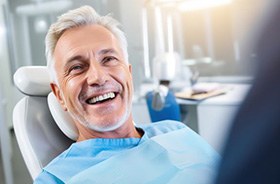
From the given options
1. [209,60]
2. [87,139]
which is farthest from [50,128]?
[209,60]

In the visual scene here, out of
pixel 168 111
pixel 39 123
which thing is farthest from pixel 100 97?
pixel 168 111

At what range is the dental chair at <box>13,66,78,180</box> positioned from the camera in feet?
4.09

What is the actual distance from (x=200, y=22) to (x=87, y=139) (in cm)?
232

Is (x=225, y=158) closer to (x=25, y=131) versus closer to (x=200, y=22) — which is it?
(x=25, y=131)

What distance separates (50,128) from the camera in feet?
4.42

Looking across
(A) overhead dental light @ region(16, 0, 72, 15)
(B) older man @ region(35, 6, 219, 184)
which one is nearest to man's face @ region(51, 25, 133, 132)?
(B) older man @ region(35, 6, 219, 184)

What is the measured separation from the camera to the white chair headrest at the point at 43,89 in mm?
1289

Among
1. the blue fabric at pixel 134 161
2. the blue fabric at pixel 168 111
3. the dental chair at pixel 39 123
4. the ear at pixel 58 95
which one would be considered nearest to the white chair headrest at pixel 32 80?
the dental chair at pixel 39 123

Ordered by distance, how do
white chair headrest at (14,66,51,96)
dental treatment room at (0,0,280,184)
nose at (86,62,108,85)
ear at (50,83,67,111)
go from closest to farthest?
1. dental treatment room at (0,0,280,184)
2. nose at (86,62,108,85)
3. ear at (50,83,67,111)
4. white chair headrest at (14,66,51,96)

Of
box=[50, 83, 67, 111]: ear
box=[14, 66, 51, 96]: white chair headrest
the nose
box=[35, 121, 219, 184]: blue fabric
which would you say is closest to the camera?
box=[35, 121, 219, 184]: blue fabric

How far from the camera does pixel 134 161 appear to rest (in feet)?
3.30

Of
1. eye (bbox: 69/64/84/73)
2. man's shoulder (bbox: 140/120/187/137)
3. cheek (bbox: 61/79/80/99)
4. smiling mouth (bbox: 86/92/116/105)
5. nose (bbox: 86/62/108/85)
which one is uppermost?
eye (bbox: 69/64/84/73)

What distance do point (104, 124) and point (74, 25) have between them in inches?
13.5

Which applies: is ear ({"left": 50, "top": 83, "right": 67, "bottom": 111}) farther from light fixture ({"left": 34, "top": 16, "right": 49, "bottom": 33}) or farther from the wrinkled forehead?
light fixture ({"left": 34, "top": 16, "right": 49, "bottom": 33})
